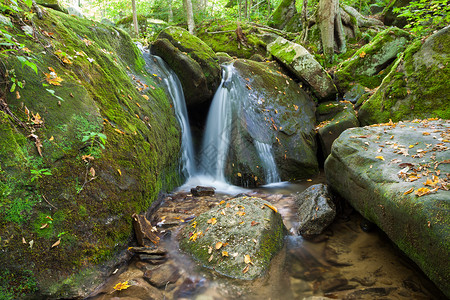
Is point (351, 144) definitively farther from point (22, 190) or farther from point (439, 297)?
point (22, 190)

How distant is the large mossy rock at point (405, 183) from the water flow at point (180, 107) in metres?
4.07

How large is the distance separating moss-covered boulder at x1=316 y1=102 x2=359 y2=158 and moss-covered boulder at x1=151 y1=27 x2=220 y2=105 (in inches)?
155

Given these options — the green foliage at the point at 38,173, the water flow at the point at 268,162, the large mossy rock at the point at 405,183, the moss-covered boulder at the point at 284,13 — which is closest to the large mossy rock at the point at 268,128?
the water flow at the point at 268,162

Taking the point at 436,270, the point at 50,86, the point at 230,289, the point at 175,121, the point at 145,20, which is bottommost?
the point at 230,289

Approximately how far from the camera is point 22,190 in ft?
8.30

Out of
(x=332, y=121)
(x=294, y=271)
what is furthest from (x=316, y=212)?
(x=332, y=121)

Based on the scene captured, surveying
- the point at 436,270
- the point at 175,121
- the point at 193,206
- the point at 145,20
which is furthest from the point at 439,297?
the point at 145,20

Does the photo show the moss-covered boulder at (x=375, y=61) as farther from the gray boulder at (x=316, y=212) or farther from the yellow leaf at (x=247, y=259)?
the yellow leaf at (x=247, y=259)

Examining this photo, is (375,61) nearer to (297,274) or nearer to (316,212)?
(316,212)

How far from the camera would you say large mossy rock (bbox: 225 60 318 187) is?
22.8 ft

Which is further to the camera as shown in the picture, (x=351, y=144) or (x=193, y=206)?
(x=193, y=206)

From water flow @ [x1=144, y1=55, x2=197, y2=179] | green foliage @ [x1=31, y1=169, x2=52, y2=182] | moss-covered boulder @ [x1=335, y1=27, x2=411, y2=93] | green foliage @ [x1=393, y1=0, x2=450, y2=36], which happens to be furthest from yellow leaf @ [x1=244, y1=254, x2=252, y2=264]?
moss-covered boulder @ [x1=335, y1=27, x2=411, y2=93]

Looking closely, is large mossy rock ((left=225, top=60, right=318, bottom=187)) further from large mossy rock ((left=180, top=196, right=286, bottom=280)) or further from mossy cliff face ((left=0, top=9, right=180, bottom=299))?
mossy cliff face ((left=0, top=9, right=180, bottom=299))

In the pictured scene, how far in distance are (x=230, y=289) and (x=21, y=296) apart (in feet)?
7.11
